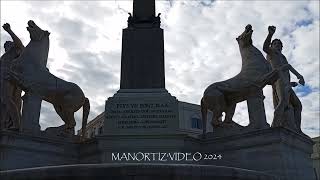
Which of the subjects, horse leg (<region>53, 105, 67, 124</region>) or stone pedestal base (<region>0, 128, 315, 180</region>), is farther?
horse leg (<region>53, 105, 67, 124</region>)

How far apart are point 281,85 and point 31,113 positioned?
26.2 feet

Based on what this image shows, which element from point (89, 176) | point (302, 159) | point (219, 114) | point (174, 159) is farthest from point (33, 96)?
point (302, 159)

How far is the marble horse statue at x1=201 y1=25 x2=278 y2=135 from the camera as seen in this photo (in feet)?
43.9

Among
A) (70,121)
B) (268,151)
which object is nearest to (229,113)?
(268,151)

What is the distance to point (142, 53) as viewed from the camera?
12.9 m

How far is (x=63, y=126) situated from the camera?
13680 mm

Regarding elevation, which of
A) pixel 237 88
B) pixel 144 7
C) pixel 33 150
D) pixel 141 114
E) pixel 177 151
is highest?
pixel 144 7

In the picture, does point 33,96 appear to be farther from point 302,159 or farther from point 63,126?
point 302,159

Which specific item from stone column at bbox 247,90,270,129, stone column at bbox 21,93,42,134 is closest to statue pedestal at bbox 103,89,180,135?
stone column at bbox 21,93,42,134

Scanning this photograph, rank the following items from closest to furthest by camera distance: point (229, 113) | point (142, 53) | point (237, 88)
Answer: point (142, 53)
point (237, 88)
point (229, 113)

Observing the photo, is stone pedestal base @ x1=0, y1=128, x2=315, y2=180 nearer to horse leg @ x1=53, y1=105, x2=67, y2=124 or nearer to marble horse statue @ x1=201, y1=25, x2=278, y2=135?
horse leg @ x1=53, y1=105, x2=67, y2=124

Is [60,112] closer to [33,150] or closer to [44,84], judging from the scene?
[44,84]

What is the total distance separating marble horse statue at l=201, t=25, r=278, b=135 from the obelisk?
2002 millimetres

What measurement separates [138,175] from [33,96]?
728 cm
